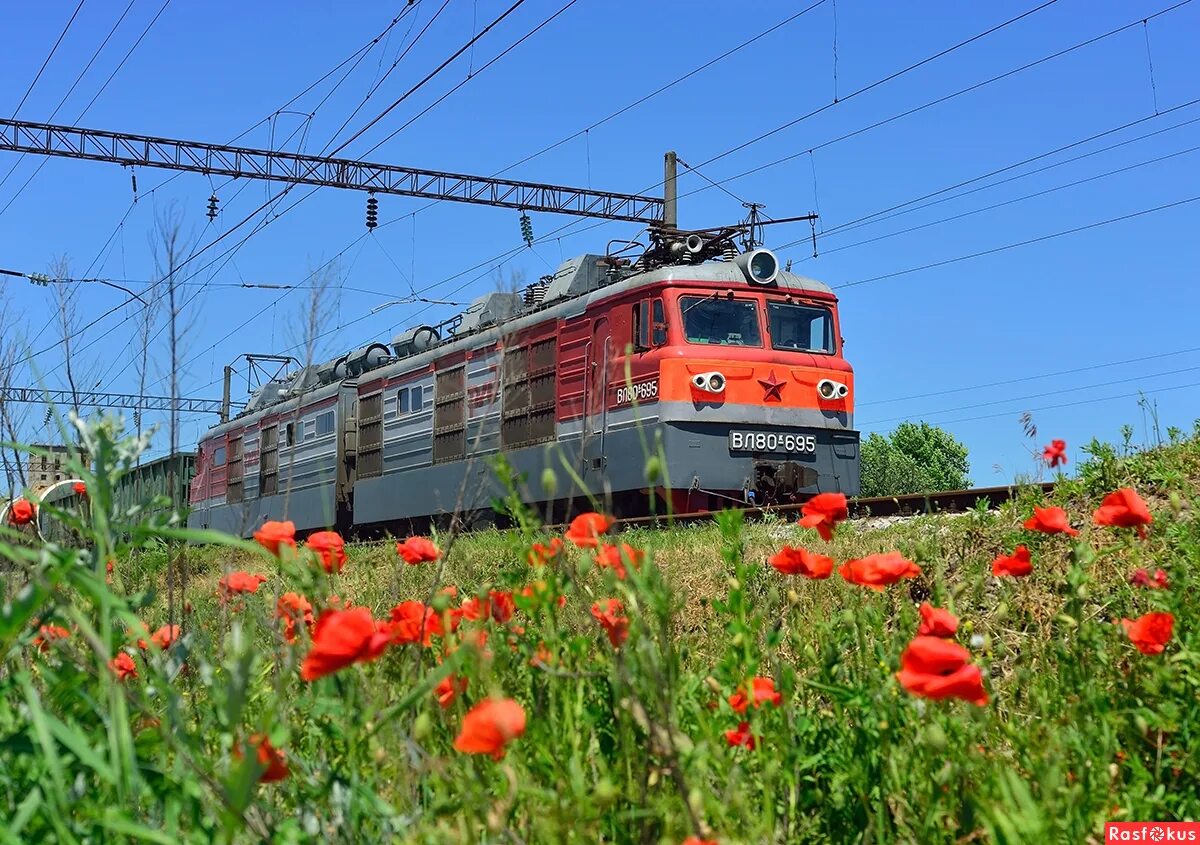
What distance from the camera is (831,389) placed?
1267 centimetres

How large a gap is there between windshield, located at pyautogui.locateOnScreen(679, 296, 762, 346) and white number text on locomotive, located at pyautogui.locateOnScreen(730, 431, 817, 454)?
1.00 m

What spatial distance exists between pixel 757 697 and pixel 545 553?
54 cm

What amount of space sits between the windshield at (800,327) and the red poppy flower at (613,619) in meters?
10.1

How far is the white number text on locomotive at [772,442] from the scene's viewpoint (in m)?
11.8

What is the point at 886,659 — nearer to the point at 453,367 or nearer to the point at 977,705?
the point at 977,705

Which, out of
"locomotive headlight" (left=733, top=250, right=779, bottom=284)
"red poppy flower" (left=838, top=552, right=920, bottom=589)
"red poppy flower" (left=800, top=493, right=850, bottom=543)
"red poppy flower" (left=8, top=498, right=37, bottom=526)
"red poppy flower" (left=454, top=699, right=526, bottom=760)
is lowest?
"red poppy flower" (left=454, top=699, right=526, bottom=760)

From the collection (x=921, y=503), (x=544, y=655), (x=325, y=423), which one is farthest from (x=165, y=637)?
(x=325, y=423)

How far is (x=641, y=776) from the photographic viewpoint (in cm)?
226

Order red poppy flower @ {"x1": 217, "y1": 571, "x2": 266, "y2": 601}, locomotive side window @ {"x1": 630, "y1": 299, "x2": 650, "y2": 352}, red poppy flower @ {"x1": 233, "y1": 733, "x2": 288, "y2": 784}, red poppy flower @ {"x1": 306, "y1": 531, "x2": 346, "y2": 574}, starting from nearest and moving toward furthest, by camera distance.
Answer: red poppy flower @ {"x1": 233, "y1": 733, "x2": 288, "y2": 784}, red poppy flower @ {"x1": 306, "y1": 531, "x2": 346, "y2": 574}, red poppy flower @ {"x1": 217, "y1": 571, "x2": 266, "y2": 601}, locomotive side window @ {"x1": 630, "y1": 299, "x2": 650, "y2": 352}

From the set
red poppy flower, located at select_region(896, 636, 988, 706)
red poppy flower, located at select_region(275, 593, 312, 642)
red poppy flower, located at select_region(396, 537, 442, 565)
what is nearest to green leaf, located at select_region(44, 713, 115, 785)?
red poppy flower, located at select_region(275, 593, 312, 642)

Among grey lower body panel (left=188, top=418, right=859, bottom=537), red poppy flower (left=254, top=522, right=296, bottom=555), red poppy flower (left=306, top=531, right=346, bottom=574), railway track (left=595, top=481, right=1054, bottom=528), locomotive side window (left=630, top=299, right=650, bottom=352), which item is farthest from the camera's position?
locomotive side window (left=630, top=299, right=650, bottom=352)

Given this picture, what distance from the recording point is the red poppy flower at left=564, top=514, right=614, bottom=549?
2.41 metres

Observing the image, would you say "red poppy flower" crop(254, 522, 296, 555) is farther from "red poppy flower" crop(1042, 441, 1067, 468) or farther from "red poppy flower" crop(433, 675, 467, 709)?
"red poppy flower" crop(1042, 441, 1067, 468)

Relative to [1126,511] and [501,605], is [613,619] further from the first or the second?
[1126,511]
